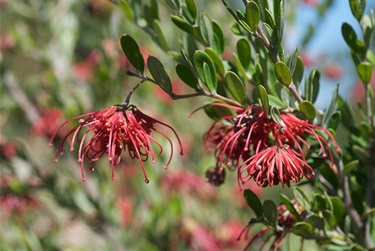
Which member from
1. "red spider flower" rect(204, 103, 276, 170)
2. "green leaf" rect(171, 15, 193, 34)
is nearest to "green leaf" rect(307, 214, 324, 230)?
"red spider flower" rect(204, 103, 276, 170)

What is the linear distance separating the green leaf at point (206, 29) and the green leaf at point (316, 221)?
0.31m

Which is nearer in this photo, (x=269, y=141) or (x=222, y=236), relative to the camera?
(x=269, y=141)

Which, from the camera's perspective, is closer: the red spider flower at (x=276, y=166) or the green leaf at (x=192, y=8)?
the red spider flower at (x=276, y=166)

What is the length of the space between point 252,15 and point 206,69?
11 centimetres

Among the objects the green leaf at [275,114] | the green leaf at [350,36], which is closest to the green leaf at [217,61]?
the green leaf at [275,114]

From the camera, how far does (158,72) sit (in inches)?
32.5

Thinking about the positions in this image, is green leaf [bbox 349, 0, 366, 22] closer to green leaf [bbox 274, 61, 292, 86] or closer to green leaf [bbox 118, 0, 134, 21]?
green leaf [bbox 274, 61, 292, 86]

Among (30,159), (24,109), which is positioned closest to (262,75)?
(30,159)

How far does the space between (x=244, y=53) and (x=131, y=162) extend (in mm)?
1605

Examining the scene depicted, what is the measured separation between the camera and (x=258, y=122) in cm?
84

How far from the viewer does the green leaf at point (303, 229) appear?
2.80 feet

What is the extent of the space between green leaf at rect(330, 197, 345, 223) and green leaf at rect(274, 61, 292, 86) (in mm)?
223

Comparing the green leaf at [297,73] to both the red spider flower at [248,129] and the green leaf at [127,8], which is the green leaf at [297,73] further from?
the green leaf at [127,8]

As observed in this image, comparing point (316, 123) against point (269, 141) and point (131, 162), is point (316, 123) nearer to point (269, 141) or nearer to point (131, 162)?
point (269, 141)
